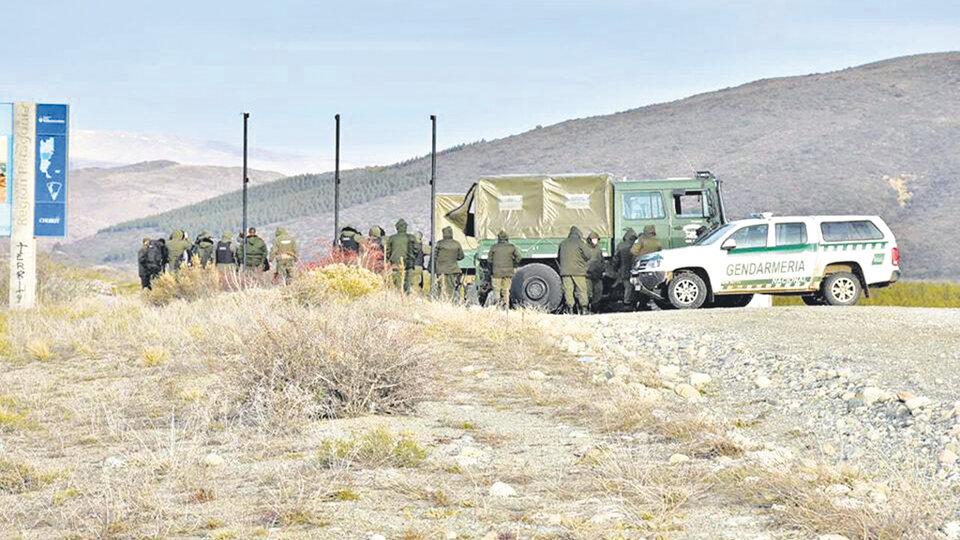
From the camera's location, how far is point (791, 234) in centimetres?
2197

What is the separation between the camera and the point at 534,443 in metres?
9.37

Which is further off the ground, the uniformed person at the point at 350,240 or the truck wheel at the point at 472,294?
the uniformed person at the point at 350,240

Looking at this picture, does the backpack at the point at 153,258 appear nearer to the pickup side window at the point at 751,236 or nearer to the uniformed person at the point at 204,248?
the uniformed person at the point at 204,248

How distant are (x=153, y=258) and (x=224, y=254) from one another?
116 inches

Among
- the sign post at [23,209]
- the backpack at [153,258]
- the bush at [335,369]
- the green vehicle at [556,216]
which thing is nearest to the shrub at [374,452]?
the bush at [335,369]

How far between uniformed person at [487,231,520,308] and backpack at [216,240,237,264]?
763 cm

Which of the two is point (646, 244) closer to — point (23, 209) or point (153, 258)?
point (23, 209)

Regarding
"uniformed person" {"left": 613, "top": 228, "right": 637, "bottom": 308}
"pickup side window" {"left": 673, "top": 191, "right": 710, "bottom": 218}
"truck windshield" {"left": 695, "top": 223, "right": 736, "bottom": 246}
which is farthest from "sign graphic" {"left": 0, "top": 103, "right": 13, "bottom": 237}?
"truck windshield" {"left": 695, "top": 223, "right": 736, "bottom": 246}

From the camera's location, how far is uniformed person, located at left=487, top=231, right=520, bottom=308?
23.5 m

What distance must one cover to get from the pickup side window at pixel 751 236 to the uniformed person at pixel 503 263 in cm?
403

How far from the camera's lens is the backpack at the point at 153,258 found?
100ft

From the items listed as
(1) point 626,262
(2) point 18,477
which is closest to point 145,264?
(1) point 626,262

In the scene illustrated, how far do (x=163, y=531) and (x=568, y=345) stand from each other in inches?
375

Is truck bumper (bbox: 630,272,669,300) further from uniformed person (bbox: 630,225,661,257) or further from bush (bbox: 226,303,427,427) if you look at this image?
bush (bbox: 226,303,427,427)
